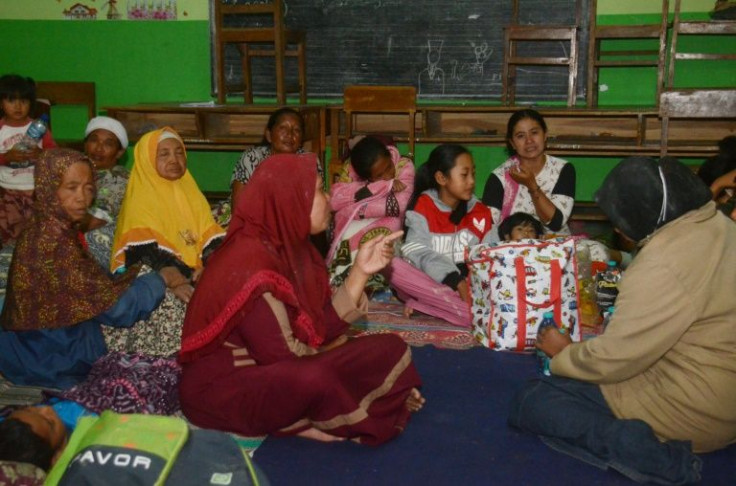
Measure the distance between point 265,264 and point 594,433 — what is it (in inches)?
45.8

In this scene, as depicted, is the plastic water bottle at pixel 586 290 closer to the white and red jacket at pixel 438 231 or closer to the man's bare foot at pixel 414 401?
the white and red jacket at pixel 438 231

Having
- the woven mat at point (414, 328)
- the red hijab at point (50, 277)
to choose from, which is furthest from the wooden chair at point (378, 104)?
the red hijab at point (50, 277)

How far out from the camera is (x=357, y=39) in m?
6.20

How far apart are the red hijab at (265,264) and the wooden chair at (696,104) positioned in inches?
133

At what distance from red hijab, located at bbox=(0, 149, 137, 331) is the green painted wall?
350 cm

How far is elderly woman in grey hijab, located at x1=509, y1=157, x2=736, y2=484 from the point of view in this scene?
221 cm

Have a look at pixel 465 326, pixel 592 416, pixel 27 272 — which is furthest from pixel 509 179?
pixel 27 272

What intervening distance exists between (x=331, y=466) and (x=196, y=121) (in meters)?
3.71

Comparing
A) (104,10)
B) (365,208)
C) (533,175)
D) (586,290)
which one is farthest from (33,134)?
(586,290)

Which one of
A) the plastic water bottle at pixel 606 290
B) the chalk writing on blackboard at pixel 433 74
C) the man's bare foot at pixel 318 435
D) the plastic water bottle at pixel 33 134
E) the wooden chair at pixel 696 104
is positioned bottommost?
the man's bare foot at pixel 318 435

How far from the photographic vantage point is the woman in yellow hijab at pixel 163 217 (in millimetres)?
3668

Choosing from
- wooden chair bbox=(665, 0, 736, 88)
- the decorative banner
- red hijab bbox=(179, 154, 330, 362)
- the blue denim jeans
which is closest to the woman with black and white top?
wooden chair bbox=(665, 0, 736, 88)

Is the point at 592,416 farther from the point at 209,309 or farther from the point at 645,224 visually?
the point at 209,309

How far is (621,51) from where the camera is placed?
223 inches
